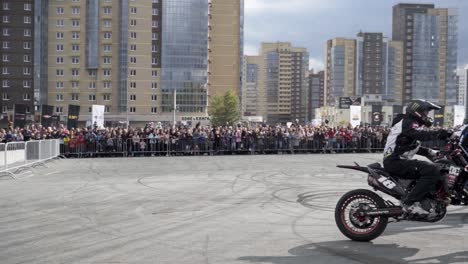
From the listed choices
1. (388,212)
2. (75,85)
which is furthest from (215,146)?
(75,85)

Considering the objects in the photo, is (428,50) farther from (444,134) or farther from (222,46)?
(444,134)

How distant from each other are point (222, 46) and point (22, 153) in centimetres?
10800

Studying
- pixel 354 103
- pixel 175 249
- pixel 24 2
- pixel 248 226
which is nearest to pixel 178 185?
pixel 248 226

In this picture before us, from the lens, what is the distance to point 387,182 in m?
7.41

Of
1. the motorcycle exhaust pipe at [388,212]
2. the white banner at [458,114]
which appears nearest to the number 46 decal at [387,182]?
the motorcycle exhaust pipe at [388,212]

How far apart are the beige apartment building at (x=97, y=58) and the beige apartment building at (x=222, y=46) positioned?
21.5 metres

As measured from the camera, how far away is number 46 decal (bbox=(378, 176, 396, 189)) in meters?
7.38

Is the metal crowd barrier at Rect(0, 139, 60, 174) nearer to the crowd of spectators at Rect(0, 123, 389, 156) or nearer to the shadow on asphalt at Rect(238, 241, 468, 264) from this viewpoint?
the crowd of spectators at Rect(0, 123, 389, 156)

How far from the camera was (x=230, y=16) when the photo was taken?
124938mm

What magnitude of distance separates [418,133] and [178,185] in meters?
8.31

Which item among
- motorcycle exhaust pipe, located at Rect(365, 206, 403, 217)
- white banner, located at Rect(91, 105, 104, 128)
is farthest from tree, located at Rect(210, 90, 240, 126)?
motorcycle exhaust pipe, located at Rect(365, 206, 403, 217)

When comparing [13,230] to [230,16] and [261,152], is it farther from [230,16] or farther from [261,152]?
[230,16]

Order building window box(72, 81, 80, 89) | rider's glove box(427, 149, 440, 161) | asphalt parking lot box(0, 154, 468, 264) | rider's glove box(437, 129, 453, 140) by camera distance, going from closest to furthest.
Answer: asphalt parking lot box(0, 154, 468, 264) < rider's glove box(437, 129, 453, 140) < rider's glove box(427, 149, 440, 161) < building window box(72, 81, 80, 89)

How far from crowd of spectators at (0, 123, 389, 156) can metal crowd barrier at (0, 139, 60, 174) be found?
465 centimetres
